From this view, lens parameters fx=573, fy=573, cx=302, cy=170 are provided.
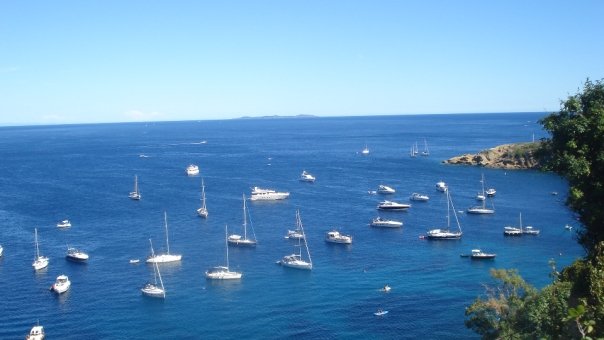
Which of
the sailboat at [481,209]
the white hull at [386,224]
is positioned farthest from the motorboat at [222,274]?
the sailboat at [481,209]

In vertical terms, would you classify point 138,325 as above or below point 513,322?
below

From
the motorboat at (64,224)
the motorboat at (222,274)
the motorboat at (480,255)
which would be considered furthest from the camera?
the motorboat at (64,224)

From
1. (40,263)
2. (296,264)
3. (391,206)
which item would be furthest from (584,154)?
(391,206)

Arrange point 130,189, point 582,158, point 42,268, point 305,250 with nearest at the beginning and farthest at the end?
1. point 582,158
2. point 42,268
3. point 305,250
4. point 130,189

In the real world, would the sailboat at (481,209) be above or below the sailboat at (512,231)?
above

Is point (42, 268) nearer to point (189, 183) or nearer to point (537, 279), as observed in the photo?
point (537, 279)

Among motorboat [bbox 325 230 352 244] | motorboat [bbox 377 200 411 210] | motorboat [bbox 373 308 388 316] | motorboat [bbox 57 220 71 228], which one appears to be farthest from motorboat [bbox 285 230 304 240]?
motorboat [bbox 57 220 71 228]

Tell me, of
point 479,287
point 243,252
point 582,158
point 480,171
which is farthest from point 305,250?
point 480,171

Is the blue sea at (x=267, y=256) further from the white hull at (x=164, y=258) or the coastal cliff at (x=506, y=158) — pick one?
the coastal cliff at (x=506, y=158)
